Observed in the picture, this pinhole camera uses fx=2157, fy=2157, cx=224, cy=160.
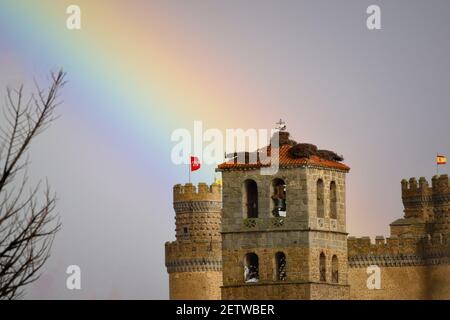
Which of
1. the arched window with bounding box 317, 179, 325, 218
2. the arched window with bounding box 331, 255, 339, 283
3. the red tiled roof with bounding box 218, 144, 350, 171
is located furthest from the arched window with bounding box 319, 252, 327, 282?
the red tiled roof with bounding box 218, 144, 350, 171

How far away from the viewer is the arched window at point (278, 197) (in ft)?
293

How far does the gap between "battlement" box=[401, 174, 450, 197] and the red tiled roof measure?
68.2ft

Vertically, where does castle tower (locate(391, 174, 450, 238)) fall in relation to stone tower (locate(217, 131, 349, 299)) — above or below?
above

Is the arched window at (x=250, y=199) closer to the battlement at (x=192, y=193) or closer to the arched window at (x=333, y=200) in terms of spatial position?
the arched window at (x=333, y=200)

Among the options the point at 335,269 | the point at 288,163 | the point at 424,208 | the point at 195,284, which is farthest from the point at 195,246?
the point at 288,163

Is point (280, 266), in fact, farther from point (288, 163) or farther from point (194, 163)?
point (194, 163)

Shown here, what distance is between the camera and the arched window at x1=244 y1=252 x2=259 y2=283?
296 ft

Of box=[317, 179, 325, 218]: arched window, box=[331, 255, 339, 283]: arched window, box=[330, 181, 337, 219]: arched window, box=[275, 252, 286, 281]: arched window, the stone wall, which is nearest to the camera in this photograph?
box=[275, 252, 286, 281]: arched window

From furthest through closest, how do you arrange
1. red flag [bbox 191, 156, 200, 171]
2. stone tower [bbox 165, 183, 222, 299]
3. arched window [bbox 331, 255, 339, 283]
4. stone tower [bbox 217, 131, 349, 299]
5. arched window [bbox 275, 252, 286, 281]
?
stone tower [bbox 165, 183, 222, 299], red flag [bbox 191, 156, 200, 171], arched window [bbox 331, 255, 339, 283], arched window [bbox 275, 252, 286, 281], stone tower [bbox 217, 131, 349, 299]

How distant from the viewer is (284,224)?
8925cm

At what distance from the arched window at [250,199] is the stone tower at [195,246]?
18.6m

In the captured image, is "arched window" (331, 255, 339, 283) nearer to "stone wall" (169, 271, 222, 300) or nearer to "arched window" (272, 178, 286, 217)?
"arched window" (272, 178, 286, 217)
